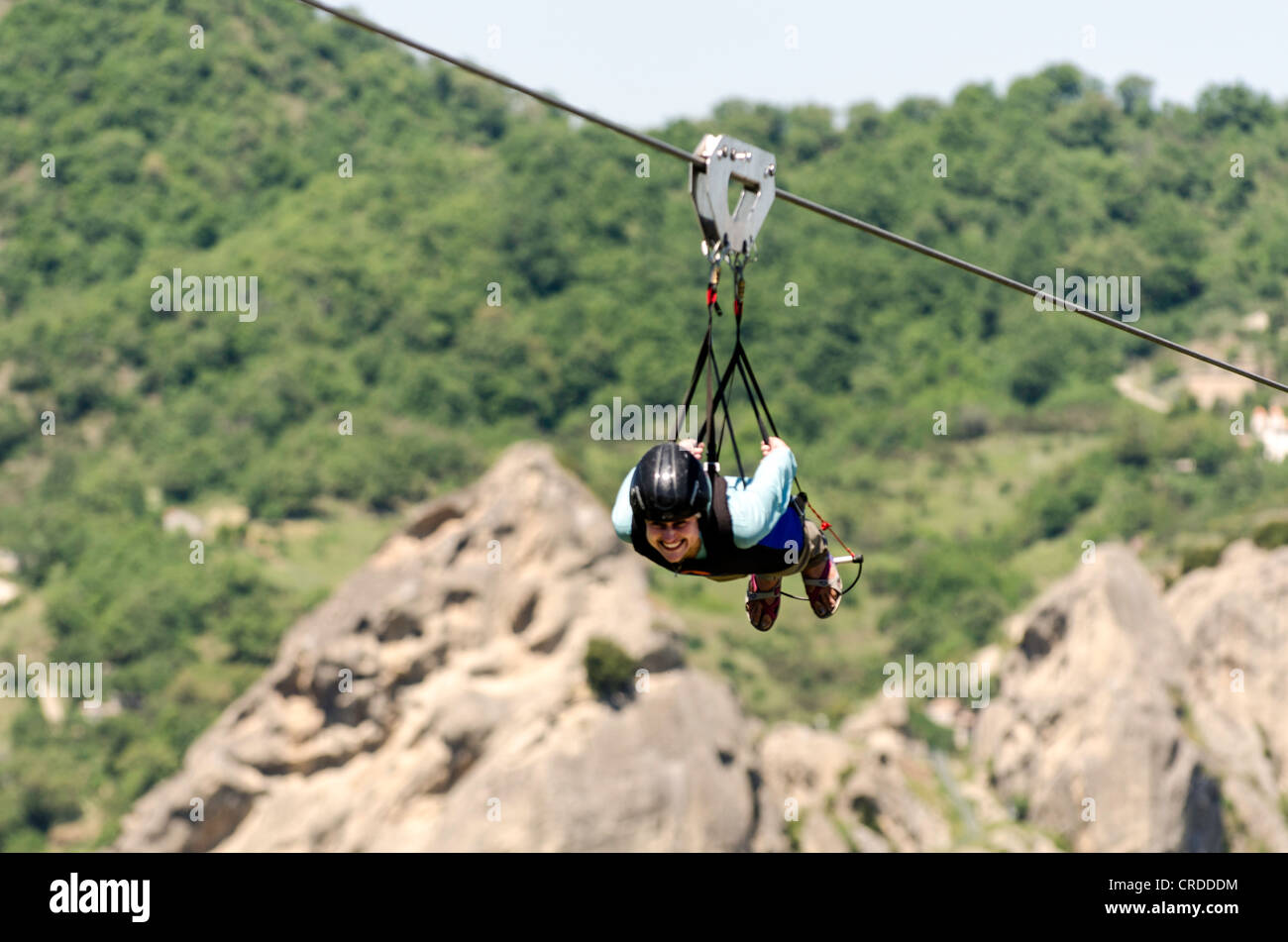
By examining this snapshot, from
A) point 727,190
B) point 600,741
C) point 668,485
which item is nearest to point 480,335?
point 600,741

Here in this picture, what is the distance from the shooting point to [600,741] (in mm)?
48188

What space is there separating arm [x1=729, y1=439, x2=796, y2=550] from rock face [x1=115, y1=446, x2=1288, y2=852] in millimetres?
33696

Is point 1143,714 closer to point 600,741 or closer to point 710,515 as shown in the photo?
point 600,741

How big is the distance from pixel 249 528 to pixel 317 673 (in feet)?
228

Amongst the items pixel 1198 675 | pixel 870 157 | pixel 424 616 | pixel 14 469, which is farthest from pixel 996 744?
pixel 870 157

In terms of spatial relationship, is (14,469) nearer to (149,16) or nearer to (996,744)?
(149,16)

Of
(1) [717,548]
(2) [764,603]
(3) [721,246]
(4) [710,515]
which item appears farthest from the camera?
(2) [764,603]

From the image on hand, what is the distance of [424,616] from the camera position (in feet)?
170

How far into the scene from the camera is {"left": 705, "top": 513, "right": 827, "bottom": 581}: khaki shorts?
1422 centimetres

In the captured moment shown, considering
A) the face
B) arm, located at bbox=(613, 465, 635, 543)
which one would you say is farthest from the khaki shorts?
arm, located at bbox=(613, 465, 635, 543)

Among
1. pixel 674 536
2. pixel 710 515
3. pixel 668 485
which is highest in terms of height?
pixel 668 485

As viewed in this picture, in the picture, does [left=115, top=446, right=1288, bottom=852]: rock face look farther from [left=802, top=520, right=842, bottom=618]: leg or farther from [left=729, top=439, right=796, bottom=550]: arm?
[left=729, top=439, right=796, bottom=550]: arm

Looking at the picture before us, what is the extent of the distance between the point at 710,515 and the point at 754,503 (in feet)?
1.02

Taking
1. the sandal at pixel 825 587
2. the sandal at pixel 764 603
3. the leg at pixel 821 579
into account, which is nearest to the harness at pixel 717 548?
the sandal at pixel 764 603
